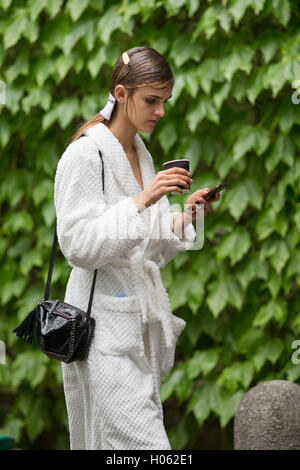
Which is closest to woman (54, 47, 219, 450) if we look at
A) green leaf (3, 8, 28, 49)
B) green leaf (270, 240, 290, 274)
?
green leaf (270, 240, 290, 274)

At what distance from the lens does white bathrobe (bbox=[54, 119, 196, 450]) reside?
176cm

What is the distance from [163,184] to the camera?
1.74 meters

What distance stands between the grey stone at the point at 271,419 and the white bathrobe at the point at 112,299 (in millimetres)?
706

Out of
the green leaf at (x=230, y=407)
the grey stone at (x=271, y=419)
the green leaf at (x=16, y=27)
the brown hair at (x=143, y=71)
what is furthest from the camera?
the green leaf at (x=16, y=27)

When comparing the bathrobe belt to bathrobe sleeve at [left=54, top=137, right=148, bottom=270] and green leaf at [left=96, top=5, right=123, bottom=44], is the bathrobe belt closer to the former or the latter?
bathrobe sleeve at [left=54, top=137, right=148, bottom=270]

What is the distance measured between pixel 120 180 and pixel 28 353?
67.4 inches

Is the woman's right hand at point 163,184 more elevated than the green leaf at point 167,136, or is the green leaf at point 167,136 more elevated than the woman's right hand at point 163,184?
the green leaf at point 167,136

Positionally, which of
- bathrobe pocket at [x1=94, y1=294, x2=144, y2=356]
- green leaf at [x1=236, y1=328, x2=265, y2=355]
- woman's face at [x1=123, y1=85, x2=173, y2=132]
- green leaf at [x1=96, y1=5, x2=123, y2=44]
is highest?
green leaf at [x1=96, y1=5, x2=123, y2=44]

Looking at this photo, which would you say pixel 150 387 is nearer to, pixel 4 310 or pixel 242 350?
pixel 242 350

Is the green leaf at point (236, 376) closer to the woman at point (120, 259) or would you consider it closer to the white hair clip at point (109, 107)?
the woman at point (120, 259)

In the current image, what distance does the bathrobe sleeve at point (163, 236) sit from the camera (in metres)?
1.97

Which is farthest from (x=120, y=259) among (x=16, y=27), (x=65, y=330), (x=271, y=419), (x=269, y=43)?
(x=16, y=27)

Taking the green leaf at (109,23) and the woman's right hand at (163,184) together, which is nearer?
the woman's right hand at (163,184)

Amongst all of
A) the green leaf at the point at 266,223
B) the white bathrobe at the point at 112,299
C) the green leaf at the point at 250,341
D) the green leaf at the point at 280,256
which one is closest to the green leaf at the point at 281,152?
the green leaf at the point at 266,223
